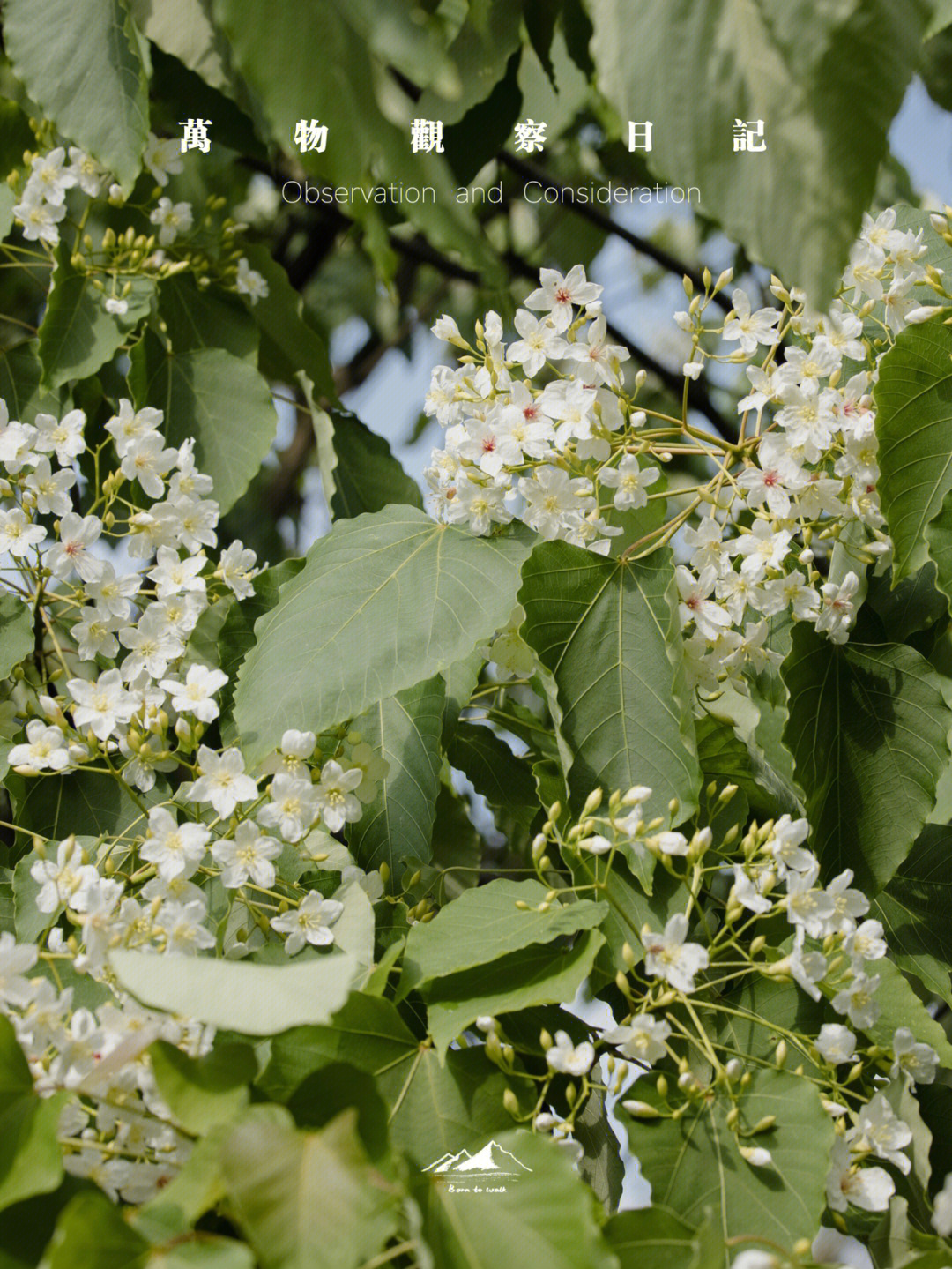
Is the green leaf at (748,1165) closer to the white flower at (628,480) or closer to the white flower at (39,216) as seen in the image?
the white flower at (628,480)

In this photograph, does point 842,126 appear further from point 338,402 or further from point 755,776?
point 338,402

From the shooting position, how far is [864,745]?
105 cm

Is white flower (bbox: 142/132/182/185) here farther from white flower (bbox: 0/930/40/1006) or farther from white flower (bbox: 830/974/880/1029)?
white flower (bbox: 830/974/880/1029)

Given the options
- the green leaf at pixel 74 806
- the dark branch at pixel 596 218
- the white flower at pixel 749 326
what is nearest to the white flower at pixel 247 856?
the green leaf at pixel 74 806

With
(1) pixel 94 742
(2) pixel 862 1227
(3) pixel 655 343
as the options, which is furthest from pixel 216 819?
(3) pixel 655 343

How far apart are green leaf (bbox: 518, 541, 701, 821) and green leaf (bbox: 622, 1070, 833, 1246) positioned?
0.22 meters

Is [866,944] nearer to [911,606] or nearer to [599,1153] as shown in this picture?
[599,1153]

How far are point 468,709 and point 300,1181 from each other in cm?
72

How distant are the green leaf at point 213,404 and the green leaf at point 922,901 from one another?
820 mm

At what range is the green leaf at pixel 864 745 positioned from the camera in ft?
3.28

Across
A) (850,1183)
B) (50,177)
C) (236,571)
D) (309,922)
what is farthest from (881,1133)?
(50,177)

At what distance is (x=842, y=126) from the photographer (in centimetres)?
38

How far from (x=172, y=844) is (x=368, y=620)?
265 millimetres

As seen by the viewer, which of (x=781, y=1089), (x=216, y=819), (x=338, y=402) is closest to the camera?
(x=781, y=1089)
